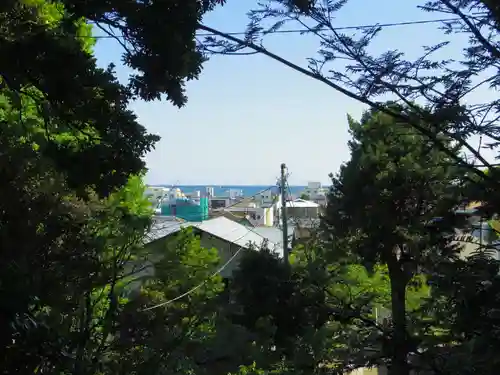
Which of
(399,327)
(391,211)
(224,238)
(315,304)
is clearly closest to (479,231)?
(391,211)

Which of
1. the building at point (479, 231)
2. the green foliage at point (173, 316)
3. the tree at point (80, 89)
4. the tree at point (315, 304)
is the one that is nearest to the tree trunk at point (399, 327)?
the tree at point (315, 304)

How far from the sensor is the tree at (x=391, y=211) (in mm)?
7629

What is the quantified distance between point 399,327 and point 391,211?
5.23 feet

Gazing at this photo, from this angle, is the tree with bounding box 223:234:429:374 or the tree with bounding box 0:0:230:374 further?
the tree with bounding box 223:234:429:374

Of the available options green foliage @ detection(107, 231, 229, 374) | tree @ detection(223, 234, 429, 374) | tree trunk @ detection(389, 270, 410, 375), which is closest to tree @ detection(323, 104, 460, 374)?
tree trunk @ detection(389, 270, 410, 375)

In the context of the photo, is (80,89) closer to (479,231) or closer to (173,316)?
(479,231)

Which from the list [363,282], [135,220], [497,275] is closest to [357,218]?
[363,282]

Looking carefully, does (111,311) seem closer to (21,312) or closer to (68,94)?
(21,312)

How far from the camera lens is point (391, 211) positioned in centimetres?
792

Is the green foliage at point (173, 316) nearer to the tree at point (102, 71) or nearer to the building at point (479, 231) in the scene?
the tree at point (102, 71)

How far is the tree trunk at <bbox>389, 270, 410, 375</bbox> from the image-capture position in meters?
7.71

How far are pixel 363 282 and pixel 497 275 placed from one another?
5.20 m

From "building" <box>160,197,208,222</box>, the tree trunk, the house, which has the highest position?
"building" <box>160,197,208,222</box>

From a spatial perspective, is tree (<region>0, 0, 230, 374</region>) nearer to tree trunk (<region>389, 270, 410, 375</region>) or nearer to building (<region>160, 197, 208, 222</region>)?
tree trunk (<region>389, 270, 410, 375</region>)
